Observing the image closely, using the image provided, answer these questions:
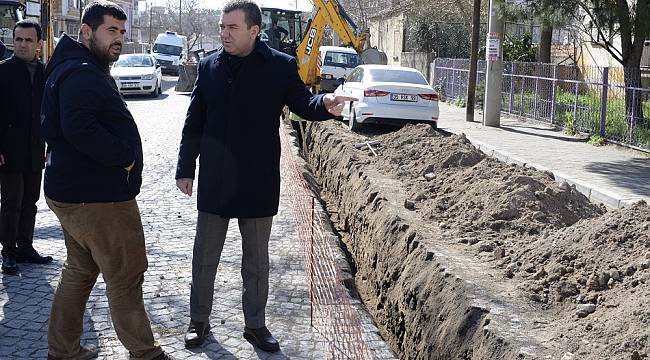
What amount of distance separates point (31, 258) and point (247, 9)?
3137 mm

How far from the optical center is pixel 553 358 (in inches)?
161

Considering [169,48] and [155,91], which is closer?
[155,91]

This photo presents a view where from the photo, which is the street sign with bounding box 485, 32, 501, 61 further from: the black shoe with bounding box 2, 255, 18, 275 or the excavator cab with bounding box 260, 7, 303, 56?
the black shoe with bounding box 2, 255, 18, 275

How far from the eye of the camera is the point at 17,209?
254 inches

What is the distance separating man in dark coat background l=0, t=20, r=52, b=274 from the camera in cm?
636

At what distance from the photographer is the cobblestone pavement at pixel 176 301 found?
494cm

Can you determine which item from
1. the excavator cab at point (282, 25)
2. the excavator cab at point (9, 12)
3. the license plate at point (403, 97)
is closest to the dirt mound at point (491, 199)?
the license plate at point (403, 97)

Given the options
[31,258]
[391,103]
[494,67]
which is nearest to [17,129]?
[31,258]

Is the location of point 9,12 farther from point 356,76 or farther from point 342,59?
point 342,59

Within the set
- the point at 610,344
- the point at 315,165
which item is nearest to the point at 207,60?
the point at 610,344

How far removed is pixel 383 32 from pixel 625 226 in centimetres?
5297

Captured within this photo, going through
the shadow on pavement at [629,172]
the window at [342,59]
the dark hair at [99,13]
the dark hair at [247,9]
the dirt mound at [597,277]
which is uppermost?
the window at [342,59]

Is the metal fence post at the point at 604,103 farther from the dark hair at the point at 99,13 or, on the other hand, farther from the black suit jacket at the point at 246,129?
the dark hair at the point at 99,13

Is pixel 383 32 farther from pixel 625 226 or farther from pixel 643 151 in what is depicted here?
pixel 625 226
